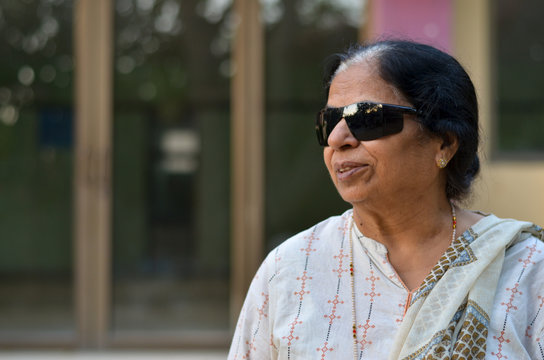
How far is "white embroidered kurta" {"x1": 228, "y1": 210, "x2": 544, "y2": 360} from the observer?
1.54 m

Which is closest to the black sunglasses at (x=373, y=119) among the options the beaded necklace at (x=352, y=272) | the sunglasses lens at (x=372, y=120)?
the sunglasses lens at (x=372, y=120)

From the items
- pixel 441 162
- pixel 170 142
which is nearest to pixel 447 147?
pixel 441 162

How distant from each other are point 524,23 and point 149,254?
352cm

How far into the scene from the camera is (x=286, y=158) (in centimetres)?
554

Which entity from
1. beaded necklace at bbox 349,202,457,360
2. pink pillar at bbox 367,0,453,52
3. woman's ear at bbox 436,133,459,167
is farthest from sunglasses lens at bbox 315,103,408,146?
pink pillar at bbox 367,0,453,52

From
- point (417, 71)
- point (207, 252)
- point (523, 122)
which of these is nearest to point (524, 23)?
point (523, 122)

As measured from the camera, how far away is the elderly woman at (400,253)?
155cm

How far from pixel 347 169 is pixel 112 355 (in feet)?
13.8

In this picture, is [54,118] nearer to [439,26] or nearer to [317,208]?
[317,208]

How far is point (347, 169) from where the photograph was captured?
5.51 ft

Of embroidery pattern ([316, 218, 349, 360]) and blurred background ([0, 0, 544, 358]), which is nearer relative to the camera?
embroidery pattern ([316, 218, 349, 360])

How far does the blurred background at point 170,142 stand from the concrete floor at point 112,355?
3.2 inches

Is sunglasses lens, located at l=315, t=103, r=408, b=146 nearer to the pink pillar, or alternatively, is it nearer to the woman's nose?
the woman's nose

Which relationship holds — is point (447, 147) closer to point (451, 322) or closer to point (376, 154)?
point (376, 154)
